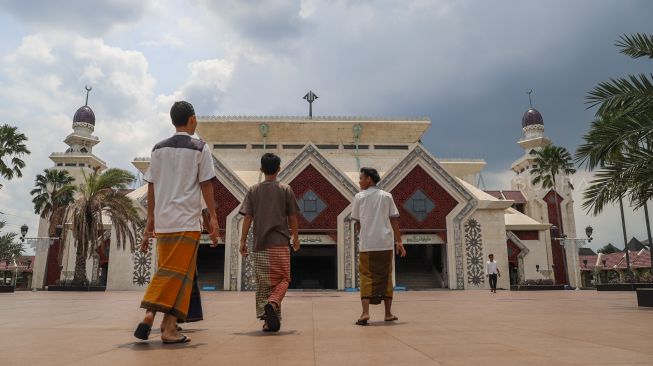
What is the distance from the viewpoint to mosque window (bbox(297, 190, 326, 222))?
28531 mm

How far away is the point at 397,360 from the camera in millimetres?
3045

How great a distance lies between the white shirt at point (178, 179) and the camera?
4.37 metres

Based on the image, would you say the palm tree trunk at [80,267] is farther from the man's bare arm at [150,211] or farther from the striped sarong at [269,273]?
the man's bare arm at [150,211]

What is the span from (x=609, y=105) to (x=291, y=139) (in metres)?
34.2

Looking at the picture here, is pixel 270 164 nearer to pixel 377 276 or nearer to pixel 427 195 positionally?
pixel 377 276

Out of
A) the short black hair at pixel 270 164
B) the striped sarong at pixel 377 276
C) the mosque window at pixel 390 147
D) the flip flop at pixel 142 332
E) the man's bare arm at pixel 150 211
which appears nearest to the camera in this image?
the flip flop at pixel 142 332

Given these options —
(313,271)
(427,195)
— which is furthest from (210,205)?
(313,271)

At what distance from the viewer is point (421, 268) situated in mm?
33469

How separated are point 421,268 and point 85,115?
42467 millimetres

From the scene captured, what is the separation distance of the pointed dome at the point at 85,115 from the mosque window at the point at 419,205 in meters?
41.4

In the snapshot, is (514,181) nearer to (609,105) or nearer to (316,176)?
(316,176)

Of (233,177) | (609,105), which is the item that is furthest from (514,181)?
(609,105)

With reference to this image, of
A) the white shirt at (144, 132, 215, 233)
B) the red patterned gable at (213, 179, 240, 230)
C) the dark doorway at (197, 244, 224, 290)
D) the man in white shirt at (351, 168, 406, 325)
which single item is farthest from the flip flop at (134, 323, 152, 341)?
the dark doorway at (197, 244, 224, 290)

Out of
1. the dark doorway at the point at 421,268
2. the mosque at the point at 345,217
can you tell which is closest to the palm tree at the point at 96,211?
the mosque at the point at 345,217
